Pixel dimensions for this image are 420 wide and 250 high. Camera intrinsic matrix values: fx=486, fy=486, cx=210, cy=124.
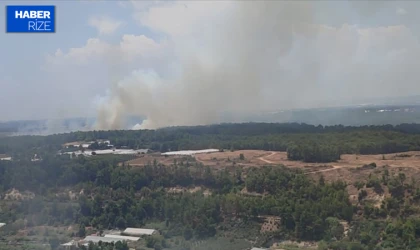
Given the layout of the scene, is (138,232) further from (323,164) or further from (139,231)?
(323,164)

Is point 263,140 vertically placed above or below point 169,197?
above

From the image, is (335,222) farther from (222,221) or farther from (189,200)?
(189,200)

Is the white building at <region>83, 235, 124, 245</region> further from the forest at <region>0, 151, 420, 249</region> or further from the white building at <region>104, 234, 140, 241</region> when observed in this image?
the forest at <region>0, 151, 420, 249</region>

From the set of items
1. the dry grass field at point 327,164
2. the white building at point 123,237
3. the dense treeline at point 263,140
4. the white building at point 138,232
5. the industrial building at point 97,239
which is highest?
the dense treeline at point 263,140

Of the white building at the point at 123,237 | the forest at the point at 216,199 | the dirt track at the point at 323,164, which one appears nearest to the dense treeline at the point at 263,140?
the forest at the point at 216,199

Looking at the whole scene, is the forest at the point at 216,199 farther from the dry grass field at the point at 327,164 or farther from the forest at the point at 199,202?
the dry grass field at the point at 327,164

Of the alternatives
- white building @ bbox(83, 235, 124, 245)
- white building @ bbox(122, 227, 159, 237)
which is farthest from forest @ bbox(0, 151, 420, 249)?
white building @ bbox(83, 235, 124, 245)

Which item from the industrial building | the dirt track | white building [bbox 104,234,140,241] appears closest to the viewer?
the industrial building

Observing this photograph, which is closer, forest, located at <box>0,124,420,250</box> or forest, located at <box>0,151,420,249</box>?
forest, located at <box>0,151,420,249</box>

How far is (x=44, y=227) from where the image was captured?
22.7 m

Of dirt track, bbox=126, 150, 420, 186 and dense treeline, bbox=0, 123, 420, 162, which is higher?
dense treeline, bbox=0, 123, 420, 162

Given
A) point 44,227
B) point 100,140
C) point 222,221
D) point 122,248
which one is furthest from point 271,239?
point 100,140

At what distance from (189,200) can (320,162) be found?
35.3 feet

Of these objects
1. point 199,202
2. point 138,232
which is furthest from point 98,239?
point 199,202
